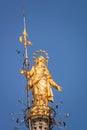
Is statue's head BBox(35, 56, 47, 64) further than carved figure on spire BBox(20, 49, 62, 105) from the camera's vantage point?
Yes

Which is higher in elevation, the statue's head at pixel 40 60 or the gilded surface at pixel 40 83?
the statue's head at pixel 40 60

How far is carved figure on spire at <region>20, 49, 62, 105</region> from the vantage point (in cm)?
9950

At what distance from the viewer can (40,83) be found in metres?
100

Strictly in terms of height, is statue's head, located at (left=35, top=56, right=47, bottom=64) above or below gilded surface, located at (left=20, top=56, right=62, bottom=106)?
above

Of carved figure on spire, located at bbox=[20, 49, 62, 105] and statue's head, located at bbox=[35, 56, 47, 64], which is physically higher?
statue's head, located at bbox=[35, 56, 47, 64]

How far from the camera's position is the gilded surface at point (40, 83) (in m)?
99.5

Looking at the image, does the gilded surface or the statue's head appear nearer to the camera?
the gilded surface

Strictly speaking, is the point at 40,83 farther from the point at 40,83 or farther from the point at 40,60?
the point at 40,60

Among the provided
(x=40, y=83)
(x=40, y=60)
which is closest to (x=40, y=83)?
(x=40, y=83)

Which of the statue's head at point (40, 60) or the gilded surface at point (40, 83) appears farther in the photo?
the statue's head at point (40, 60)

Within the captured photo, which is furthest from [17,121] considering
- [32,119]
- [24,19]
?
[24,19]

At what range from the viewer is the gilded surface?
9949cm

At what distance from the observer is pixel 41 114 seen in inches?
3871

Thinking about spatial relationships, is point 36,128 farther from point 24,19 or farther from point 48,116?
point 24,19
